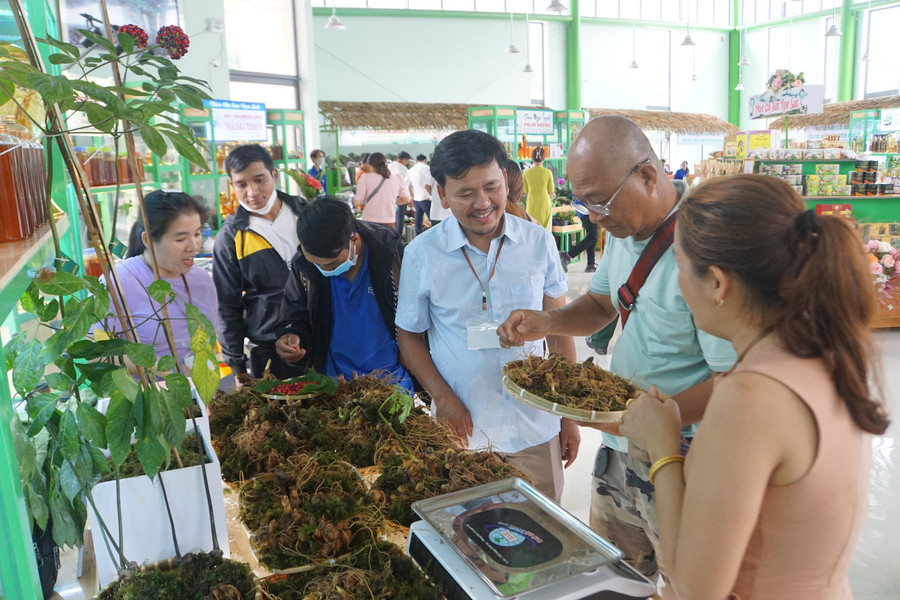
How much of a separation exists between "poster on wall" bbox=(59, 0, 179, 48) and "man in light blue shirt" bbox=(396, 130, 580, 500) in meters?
4.75

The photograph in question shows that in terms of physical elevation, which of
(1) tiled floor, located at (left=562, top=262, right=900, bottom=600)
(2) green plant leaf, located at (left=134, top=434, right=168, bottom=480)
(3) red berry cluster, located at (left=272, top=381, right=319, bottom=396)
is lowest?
(1) tiled floor, located at (left=562, top=262, right=900, bottom=600)

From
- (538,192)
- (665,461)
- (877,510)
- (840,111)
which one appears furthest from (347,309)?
(840,111)

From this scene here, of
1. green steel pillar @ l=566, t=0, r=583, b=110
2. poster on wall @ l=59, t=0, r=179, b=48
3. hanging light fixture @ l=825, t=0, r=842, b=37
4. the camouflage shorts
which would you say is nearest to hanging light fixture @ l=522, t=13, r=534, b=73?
green steel pillar @ l=566, t=0, r=583, b=110

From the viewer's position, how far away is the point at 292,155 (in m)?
9.02

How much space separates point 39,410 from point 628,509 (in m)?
1.49

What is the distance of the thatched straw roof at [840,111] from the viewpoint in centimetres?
1695

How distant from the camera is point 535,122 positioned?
1244 centimetres

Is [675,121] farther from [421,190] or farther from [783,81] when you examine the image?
[421,190]

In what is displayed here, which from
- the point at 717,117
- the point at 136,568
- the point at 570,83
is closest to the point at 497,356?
the point at 136,568

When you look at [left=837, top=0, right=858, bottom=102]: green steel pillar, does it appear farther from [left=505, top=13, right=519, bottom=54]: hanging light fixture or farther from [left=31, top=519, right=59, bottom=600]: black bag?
[left=31, top=519, right=59, bottom=600]: black bag

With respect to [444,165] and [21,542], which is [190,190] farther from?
[21,542]

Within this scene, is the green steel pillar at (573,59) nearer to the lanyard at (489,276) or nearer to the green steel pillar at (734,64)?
the green steel pillar at (734,64)

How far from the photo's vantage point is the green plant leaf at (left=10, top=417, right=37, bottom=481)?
3.45 feet

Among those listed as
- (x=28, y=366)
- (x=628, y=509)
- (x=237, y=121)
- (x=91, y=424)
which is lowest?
A: (x=628, y=509)
